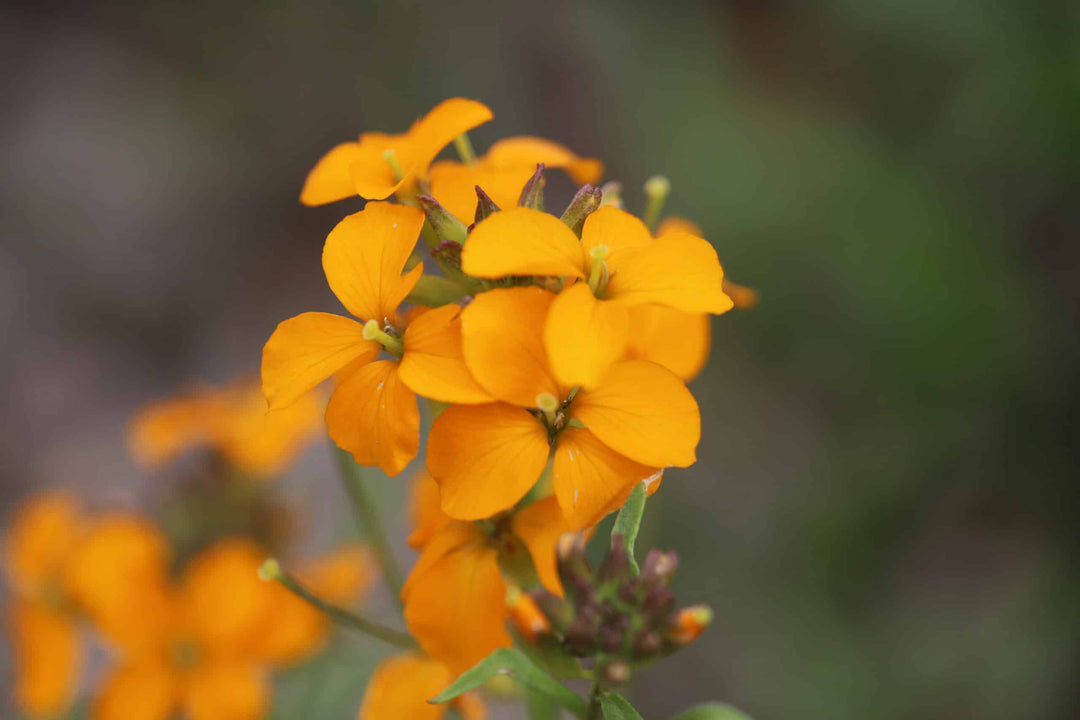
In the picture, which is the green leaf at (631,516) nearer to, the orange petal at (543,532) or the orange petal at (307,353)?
the orange petal at (543,532)

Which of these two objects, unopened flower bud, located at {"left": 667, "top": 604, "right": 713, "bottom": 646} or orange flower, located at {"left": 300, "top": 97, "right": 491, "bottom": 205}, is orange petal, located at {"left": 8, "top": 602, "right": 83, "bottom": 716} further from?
unopened flower bud, located at {"left": 667, "top": 604, "right": 713, "bottom": 646}

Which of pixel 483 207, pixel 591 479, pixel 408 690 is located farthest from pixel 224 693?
pixel 483 207

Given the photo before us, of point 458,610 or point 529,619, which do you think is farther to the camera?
point 458,610

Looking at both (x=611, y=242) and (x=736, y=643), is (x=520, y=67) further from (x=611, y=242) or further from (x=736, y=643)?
(x=611, y=242)

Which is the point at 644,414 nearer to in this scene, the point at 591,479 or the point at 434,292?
the point at 591,479

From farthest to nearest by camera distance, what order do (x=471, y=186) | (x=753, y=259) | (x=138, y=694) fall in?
(x=753, y=259), (x=138, y=694), (x=471, y=186)

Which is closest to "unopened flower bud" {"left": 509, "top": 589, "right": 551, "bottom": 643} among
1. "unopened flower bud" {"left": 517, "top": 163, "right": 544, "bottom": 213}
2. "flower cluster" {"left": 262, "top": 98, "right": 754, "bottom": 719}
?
"flower cluster" {"left": 262, "top": 98, "right": 754, "bottom": 719}
